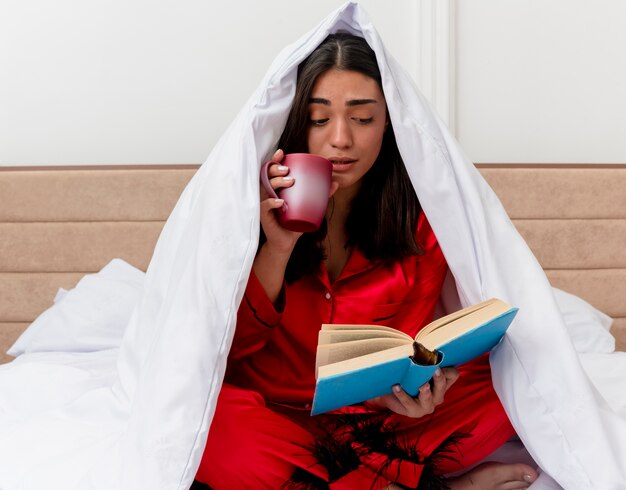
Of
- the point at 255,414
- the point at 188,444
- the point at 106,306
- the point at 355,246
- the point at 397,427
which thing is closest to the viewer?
the point at 188,444

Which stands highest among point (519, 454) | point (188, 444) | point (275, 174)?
point (275, 174)

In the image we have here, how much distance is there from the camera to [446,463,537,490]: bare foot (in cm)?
131

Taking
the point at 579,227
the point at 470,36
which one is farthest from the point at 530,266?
the point at 470,36

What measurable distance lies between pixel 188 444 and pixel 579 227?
157 cm

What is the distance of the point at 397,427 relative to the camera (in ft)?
4.40

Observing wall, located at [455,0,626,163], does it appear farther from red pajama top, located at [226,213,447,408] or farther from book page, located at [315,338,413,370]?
book page, located at [315,338,413,370]

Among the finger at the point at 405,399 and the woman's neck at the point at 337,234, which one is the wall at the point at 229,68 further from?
the finger at the point at 405,399

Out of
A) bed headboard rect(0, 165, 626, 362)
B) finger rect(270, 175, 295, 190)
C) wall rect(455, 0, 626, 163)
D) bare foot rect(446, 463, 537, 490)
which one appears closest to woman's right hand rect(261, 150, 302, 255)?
finger rect(270, 175, 295, 190)

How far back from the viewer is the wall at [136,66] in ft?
7.45

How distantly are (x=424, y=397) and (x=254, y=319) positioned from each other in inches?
13.1

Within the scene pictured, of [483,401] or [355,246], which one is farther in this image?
[355,246]

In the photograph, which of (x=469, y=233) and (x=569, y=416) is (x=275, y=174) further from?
(x=569, y=416)

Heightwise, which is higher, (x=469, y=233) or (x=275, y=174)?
(x=275, y=174)

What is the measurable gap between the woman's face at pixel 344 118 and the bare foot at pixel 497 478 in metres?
0.57
